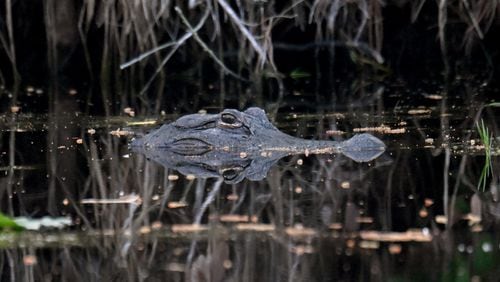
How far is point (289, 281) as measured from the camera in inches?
181

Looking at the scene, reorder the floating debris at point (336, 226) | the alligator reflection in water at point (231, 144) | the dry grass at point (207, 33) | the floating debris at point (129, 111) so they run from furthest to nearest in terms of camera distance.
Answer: the dry grass at point (207, 33)
the floating debris at point (129, 111)
the alligator reflection in water at point (231, 144)
the floating debris at point (336, 226)

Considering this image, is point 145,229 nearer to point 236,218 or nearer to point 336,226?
point 236,218

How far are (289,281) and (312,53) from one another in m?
9.95

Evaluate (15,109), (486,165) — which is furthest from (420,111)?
(15,109)

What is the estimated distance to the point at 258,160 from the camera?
7566 millimetres

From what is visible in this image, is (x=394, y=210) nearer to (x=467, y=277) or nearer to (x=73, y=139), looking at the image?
(x=467, y=277)

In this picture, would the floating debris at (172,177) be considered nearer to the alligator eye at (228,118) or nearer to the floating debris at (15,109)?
the alligator eye at (228,118)

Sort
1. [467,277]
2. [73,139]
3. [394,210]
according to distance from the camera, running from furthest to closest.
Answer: [73,139] < [394,210] < [467,277]

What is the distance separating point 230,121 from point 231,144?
16 cm

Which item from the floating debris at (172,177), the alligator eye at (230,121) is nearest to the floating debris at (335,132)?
the alligator eye at (230,121)

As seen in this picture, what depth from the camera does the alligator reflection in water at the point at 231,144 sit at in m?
7.57

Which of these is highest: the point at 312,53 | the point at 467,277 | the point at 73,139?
the point at 312,53

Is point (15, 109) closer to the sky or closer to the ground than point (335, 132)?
closer to the sky

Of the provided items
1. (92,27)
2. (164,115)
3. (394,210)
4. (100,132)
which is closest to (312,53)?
(92,27)
